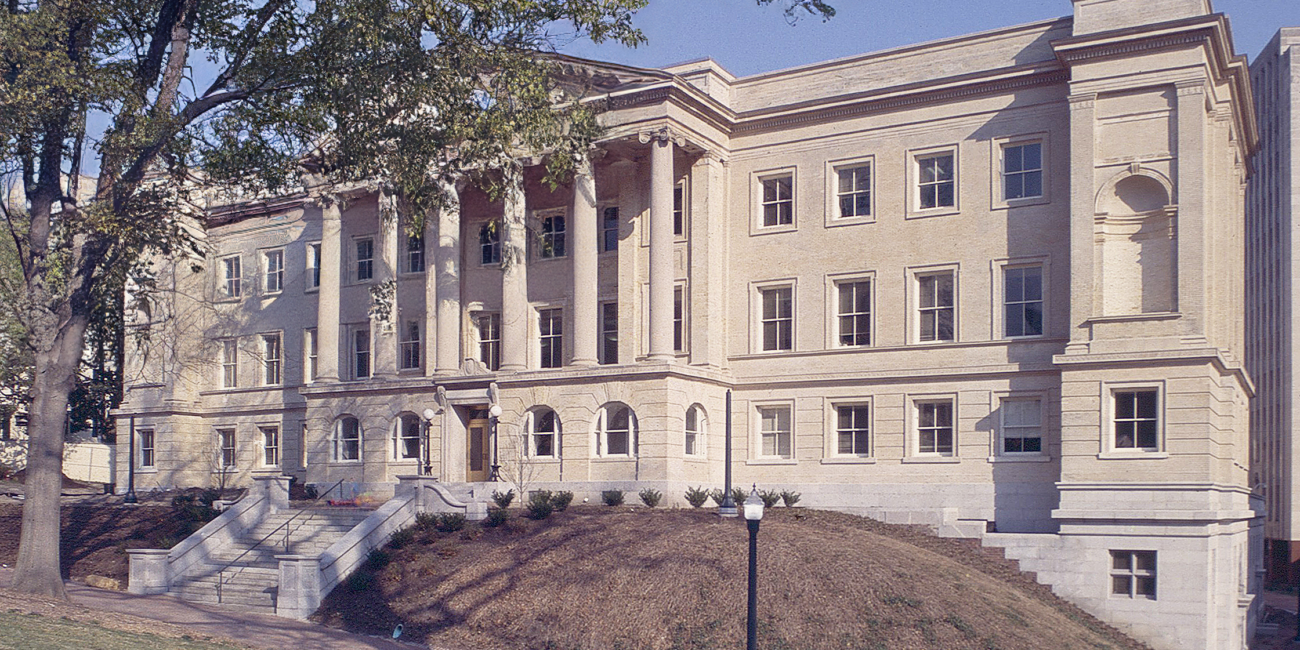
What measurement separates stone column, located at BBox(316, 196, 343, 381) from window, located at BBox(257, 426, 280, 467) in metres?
5.42

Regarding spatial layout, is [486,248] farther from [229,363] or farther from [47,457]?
[47,457]

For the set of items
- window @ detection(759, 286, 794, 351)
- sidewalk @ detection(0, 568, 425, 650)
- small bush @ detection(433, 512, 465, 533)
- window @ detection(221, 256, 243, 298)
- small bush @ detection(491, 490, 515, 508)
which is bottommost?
sidewalk @ detection(0, 568, 425, 650)

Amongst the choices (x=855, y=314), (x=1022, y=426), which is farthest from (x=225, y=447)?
(x=1022, y=426)

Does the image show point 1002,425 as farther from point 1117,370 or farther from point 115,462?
point 115,462

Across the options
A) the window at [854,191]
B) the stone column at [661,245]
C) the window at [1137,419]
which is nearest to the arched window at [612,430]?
the stone column at [661,245]

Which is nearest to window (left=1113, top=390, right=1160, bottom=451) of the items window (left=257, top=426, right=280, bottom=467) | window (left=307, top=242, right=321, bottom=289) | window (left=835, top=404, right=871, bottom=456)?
window (left=835, top=404, right=871, bottom=456)

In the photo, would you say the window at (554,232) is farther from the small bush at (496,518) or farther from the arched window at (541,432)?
the small bush at (496,518)

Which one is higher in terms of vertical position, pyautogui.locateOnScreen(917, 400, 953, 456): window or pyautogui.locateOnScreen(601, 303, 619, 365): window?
pyautogui.locateOnScreen(601, 303, 619, 365): window

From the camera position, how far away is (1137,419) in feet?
102

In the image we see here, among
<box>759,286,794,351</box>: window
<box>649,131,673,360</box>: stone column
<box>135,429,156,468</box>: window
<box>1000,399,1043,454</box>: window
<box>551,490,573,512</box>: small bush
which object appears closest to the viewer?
<box>551,490,573,512</box>: small bush

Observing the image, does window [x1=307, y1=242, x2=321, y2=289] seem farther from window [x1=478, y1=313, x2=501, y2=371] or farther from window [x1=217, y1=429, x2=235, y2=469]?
window [x1=478, y1=313, x2=501, y2=371]

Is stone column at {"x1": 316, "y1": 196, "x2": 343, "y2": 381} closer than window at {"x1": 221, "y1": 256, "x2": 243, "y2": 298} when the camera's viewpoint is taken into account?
Yes

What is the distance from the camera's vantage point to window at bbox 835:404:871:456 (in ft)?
121

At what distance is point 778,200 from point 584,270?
20.5 ft
